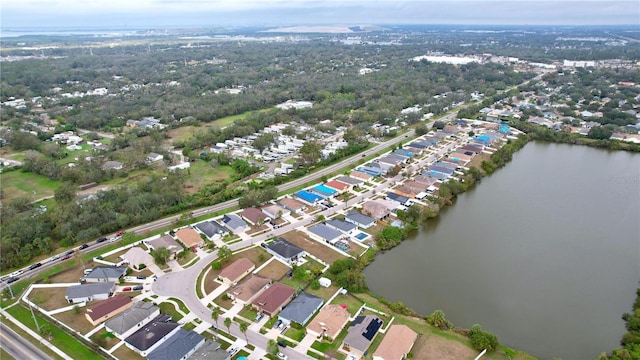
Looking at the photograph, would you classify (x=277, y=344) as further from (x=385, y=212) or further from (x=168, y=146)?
(x=168, y=146)

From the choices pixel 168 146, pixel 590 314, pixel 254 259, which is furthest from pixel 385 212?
pixel 168 146

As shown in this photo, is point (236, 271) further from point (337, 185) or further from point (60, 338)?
point (337, 185)

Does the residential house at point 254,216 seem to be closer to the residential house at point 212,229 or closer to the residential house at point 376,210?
the residential house at point 212,229

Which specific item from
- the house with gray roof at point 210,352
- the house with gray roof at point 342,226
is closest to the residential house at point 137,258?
the house with gray roof at point 210,352

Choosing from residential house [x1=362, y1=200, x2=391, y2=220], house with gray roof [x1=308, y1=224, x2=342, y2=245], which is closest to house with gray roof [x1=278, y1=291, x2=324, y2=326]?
house with gray roof [x1=308, y1=224, x2=342, y2=245]

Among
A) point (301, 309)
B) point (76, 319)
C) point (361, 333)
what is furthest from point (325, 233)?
point (76, 319)

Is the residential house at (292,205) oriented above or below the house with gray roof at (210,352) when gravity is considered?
above
